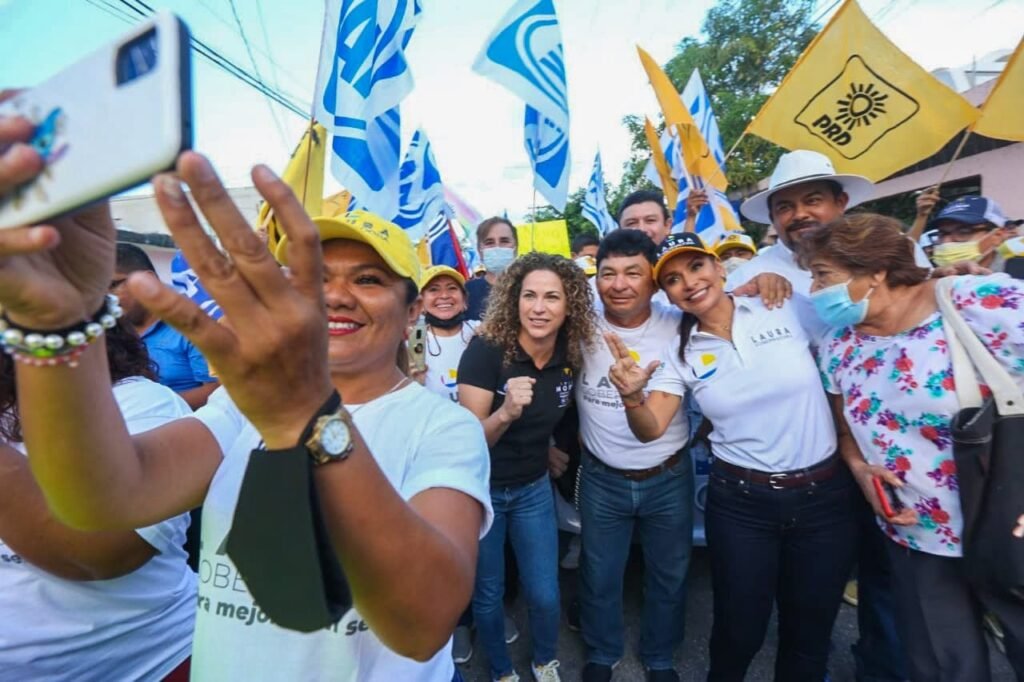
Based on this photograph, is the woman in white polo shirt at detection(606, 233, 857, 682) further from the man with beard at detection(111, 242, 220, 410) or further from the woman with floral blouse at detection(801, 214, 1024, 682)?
the man with beard at detection(111, 242, 220, 410)

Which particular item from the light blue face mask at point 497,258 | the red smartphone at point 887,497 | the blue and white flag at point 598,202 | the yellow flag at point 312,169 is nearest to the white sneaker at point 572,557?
the red smartphone at point 887,497

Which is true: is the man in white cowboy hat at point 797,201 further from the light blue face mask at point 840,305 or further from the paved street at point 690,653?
the paved street at point 690,653

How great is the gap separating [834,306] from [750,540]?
107 centimetres

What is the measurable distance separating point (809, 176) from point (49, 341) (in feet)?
10.8

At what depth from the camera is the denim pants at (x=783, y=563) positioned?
2244 mm

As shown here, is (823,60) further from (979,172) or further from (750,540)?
(979,172)

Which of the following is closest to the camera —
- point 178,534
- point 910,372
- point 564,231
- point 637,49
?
point 178,534

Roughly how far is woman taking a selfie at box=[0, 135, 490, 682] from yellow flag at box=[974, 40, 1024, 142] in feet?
12.5

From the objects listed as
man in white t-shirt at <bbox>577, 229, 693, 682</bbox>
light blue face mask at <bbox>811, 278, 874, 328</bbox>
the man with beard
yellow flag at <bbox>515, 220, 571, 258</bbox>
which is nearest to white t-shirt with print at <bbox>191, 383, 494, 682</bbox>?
man in white t-shirt at <bbox>577, 229, 693, 682</bbox>

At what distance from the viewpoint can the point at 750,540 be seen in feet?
7.50

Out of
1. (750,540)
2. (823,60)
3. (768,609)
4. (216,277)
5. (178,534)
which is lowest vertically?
(768,609)

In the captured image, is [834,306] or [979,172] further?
[979,172]

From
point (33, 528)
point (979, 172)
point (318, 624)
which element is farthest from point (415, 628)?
point (979, 172)

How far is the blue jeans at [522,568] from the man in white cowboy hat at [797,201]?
5.66ft
